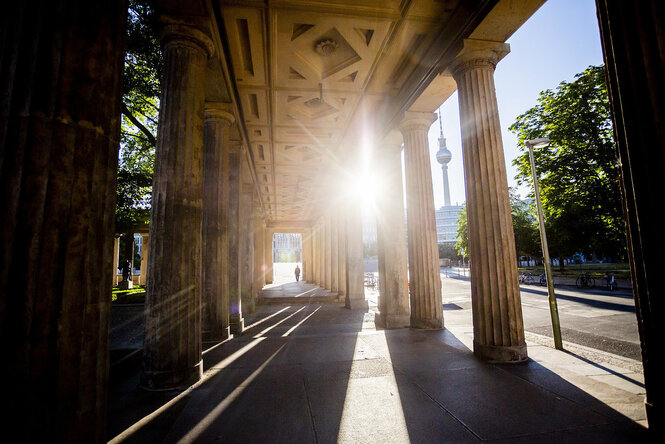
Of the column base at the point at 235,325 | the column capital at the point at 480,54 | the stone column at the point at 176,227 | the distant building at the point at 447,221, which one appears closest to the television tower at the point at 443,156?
the distant building at the point at 447,221

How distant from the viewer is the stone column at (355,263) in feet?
46.4

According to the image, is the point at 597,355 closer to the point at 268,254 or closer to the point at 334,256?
the point at 334,256

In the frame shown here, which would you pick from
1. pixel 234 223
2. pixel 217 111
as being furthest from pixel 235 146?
pixel 234 223

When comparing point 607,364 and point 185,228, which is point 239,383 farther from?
point 607,364

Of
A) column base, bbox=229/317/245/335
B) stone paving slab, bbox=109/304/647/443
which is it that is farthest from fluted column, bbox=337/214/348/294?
stone paving slab, bbox=109/304/647/443

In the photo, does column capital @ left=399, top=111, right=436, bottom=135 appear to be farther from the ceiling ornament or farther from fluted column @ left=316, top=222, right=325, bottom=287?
fluted column @ left=316, top=222, right=325, bottom=287

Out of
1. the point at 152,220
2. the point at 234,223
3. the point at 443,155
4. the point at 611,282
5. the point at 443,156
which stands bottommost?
the point at 611,282

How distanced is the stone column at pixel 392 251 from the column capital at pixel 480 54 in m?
4.25

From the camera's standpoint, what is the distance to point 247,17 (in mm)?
6078

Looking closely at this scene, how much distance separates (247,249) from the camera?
51.1ft

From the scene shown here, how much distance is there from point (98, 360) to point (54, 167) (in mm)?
1156

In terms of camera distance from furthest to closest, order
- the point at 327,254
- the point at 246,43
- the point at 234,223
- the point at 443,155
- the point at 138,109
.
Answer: the point at 443,155 → the point at 327,254 → the point at 138,109 → the point at 234,223 → the point at 246,43

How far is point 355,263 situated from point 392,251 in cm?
474

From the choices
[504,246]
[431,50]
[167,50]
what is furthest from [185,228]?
[431,50]
